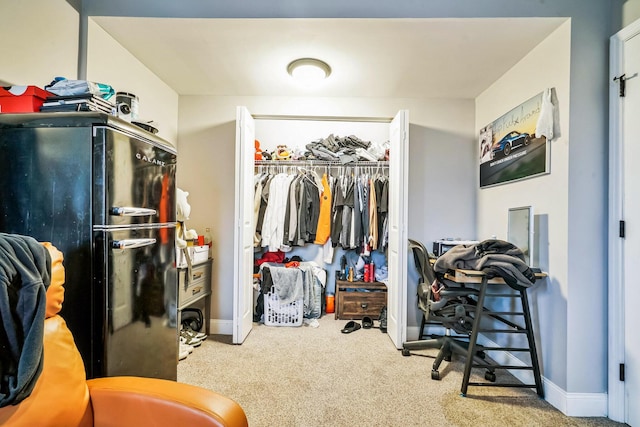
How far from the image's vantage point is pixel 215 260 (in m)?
3.16

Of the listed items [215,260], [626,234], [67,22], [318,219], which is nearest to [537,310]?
[626,234]

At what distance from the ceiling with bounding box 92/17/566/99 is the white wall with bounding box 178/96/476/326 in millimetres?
216

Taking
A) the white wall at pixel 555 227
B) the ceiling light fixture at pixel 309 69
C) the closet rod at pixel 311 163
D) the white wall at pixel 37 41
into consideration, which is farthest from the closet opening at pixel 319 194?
the white wall at pixel 37 41

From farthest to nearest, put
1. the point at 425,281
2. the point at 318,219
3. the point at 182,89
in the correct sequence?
1. the point at 318,219
2. the point at 182,89
3. the point at 425,281

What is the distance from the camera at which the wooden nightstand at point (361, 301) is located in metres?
3.44

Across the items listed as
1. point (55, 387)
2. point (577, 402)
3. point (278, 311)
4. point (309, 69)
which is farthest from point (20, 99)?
point (577, 402)

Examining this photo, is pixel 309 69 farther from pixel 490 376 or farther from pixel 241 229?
pixel 490 376

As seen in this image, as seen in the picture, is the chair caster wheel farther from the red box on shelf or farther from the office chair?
the red box on shelf

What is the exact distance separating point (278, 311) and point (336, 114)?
211cm

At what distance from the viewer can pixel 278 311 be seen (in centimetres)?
329

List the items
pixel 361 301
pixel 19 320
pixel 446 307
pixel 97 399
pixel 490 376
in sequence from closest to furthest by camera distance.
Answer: pixel 19 320 < pixel 97 399 < pixel 490 376 < pixel 446 307 < pixel 361 301

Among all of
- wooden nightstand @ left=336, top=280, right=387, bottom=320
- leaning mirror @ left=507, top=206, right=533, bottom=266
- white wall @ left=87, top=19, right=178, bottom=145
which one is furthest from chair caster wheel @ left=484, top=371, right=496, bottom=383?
white wall @ left=87, top=19, right=178, bottom=145

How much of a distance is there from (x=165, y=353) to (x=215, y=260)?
1634 millimetres

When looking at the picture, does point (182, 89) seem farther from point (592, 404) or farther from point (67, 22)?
point (592, 404)
